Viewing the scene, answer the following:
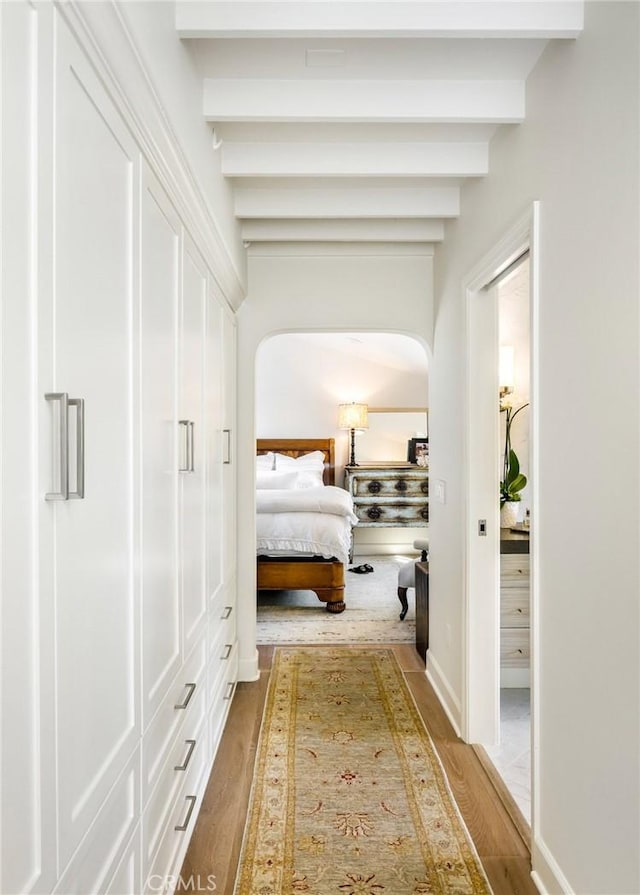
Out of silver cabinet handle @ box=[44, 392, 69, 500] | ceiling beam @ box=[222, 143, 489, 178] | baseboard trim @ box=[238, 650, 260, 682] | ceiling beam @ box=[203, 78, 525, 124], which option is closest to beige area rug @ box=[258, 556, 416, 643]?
baseboard trim @ box=[238, 650, 260, 682]

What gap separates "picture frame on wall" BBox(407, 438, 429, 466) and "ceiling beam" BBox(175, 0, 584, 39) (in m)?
5.39

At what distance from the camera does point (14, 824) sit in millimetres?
783

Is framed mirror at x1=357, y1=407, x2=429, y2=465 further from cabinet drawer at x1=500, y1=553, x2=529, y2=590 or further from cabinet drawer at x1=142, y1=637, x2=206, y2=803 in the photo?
cabinet drawer at x1=142, y1=637, x2=206, y2=803

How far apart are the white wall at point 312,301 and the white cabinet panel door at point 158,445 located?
1.55 m

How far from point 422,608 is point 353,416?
346cm

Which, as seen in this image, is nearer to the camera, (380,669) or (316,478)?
(380,669)

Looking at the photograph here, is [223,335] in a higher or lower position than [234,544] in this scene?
higher

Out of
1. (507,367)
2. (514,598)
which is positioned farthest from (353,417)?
(514,598)

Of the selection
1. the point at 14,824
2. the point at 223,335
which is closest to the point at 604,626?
the point at 14,824

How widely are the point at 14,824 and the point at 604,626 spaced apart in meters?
1.28

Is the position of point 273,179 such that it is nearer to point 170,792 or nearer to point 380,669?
point 170,792

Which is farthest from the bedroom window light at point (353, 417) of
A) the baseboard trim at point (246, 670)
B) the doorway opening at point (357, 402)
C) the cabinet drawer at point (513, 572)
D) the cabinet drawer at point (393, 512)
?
the cabinet drawer at point (513, 572)

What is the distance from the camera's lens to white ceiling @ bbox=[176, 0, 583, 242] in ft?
4.83

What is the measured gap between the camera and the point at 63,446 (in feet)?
2.89
